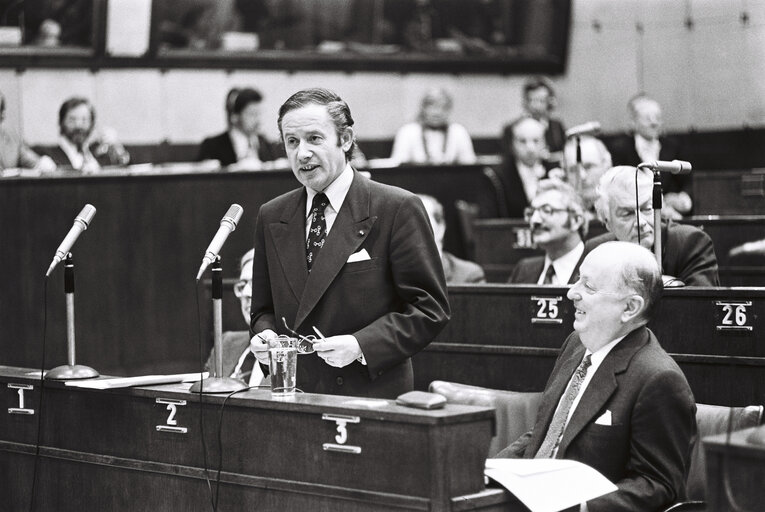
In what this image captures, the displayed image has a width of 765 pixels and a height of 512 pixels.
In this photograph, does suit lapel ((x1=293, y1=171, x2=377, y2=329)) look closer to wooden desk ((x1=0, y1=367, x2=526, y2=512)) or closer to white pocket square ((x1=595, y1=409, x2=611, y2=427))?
wooden desk ((x1=0, y1=367, x2=526, y2=512))

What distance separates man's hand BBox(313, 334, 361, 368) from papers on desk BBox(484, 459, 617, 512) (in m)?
0.46

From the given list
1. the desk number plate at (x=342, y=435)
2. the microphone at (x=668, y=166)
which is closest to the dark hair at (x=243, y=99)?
the microphone at (x=668, y=166)

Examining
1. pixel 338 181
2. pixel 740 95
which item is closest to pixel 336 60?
pixel 740 95

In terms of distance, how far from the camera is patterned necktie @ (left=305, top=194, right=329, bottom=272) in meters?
3.54

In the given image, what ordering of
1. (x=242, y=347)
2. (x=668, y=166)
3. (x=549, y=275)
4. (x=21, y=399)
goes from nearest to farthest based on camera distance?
(x=21, y=399)
(x=668, y=166)
(x=242, y=347)
(x=549, y=275)

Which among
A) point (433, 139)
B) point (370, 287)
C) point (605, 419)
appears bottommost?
point (605, 419)

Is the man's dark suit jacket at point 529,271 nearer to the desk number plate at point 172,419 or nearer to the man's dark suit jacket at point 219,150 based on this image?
the desk number plate at point 172,419

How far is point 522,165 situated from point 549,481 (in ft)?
17.2

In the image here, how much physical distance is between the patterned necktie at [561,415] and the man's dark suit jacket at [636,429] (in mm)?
85

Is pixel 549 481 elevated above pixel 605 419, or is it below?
below

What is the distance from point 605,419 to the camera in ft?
10.9

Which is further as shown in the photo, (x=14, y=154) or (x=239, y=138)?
(x=239, y=138)

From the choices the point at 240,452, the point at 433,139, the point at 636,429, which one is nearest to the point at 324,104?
the point at 240,452

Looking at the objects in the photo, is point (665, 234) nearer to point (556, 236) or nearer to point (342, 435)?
point (556, 236)
